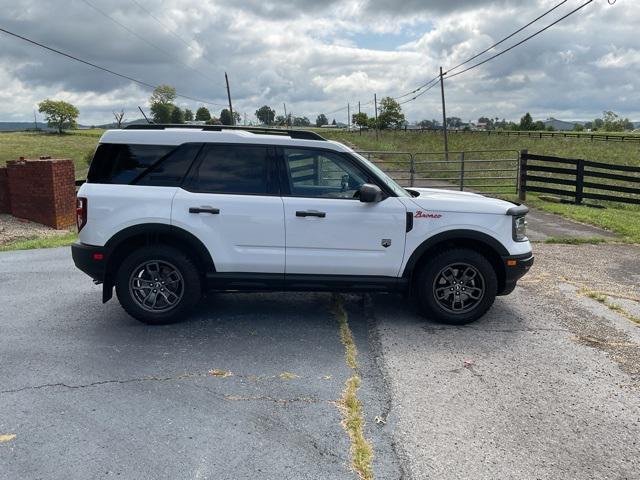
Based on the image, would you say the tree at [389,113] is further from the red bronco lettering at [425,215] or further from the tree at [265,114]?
the red bronco lettering at [425,215]

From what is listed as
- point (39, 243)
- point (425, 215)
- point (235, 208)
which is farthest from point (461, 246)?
point (39, 243)

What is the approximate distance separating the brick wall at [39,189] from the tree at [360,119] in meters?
112

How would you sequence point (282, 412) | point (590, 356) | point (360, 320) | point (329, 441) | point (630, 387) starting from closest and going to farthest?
1. point (329, 441)
2. point (282, 412)
3. point (630, 387)
4. point (590, 356)
5. point (360, 320)

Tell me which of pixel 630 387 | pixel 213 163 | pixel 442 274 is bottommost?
pixel 630 387

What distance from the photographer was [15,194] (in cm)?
1183

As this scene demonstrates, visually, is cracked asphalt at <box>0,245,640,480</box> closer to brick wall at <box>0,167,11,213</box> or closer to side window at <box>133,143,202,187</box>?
side window at <box>133,143,202,187</box>

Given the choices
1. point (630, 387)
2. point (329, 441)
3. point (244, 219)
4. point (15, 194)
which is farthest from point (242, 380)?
point (15, 194)

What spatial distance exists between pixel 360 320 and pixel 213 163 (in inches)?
84.8

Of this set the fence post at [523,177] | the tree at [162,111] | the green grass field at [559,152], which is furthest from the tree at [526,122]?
the fence post at [523,177]

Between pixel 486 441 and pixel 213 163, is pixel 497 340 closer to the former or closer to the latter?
pixel 486 441

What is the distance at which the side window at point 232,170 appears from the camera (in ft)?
16.5

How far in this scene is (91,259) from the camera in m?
4.98

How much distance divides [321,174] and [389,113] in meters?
105

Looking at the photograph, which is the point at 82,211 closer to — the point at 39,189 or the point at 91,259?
the point at 91,259
